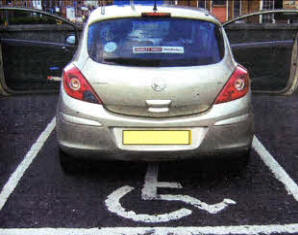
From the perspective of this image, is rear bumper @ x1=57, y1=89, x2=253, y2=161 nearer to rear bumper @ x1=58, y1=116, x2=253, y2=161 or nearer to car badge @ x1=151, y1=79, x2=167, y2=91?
rear bumper @ x1=58, y1=116, x2=253, y2=161

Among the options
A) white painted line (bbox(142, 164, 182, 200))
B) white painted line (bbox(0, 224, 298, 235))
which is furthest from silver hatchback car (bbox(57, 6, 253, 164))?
white painted line (bbox(0, 224, 298, 235))

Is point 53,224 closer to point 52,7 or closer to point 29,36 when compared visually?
point 29,36

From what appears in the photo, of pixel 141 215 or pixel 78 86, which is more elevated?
pixel 78 86

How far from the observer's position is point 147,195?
438 centimetres

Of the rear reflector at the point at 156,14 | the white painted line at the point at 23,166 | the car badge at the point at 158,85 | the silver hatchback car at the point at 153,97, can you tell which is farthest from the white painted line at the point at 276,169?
the white painted line at the point at 23,166

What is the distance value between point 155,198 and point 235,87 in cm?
114

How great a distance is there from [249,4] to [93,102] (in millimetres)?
34309

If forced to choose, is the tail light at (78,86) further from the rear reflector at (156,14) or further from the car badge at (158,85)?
the rear reflector at (156,14)

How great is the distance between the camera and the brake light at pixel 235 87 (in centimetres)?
435

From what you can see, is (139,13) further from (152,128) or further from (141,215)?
(141,215)

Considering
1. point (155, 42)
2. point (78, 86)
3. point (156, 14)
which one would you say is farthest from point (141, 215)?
point (156, 14)

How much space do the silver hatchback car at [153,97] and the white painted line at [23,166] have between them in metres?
0.57

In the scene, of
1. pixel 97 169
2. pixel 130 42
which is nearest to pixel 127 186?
pixel 97 169

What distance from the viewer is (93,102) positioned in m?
4.31
